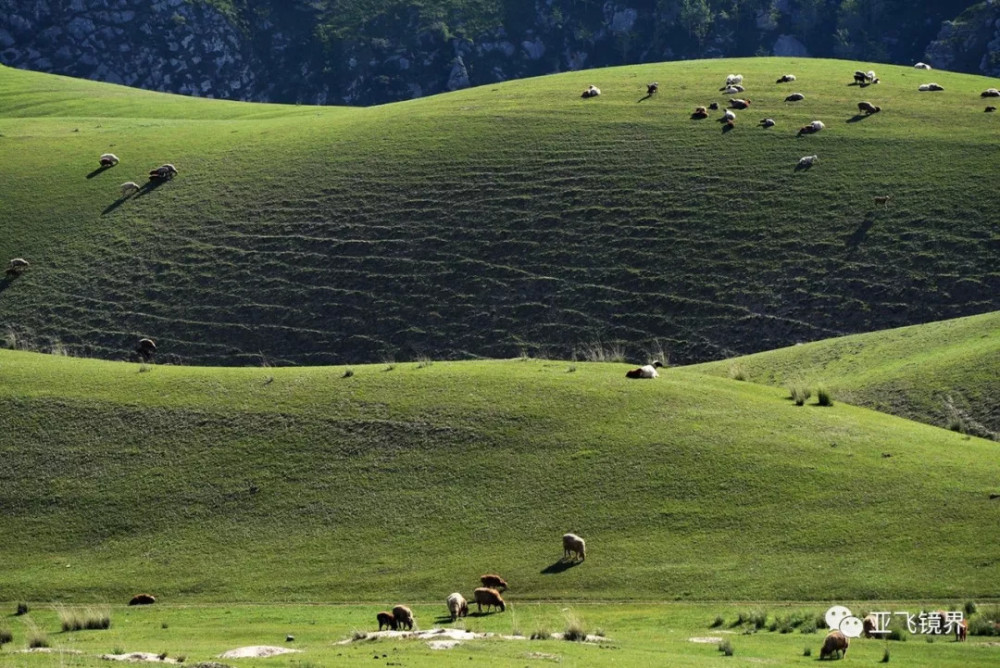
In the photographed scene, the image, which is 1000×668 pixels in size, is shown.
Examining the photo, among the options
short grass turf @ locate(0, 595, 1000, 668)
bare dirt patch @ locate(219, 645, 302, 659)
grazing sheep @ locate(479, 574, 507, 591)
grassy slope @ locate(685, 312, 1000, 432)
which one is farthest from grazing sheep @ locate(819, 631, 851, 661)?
grassy slope @ locate(685, 312, 1000, 432)

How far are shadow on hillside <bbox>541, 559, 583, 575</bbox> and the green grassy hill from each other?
28.9 m

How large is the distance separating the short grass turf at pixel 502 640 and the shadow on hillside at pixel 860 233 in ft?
136

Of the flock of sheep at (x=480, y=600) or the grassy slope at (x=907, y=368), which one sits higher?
the flock of sheep at (x=480, y=600)

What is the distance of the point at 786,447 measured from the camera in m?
44.5

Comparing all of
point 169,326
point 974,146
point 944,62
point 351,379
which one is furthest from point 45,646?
point 944,62

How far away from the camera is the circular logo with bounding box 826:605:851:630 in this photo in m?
31.5

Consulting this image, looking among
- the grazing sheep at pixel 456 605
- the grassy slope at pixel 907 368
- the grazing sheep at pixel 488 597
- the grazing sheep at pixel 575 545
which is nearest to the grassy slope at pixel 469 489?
the grazing sheep at pixel 575 545

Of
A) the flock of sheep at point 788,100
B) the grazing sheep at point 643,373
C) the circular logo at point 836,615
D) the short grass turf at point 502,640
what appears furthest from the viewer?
the flock of sheep at point 788,100

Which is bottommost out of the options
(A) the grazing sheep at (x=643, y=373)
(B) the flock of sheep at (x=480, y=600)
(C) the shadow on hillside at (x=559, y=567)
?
(C) the shadow on hillside at (x=559, y=567)

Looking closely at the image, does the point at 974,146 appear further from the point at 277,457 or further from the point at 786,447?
the point at 277,457

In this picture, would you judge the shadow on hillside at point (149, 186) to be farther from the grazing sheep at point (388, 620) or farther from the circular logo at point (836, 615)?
the circular logo at point (836, 615)

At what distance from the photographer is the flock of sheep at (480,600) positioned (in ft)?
105

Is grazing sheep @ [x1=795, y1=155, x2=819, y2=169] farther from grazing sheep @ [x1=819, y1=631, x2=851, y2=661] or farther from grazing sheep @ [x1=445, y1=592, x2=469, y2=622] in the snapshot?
grazing sheep @ [x1=819, y1=631, x2=851, y2=661]

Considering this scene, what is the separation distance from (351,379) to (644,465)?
505 inches
